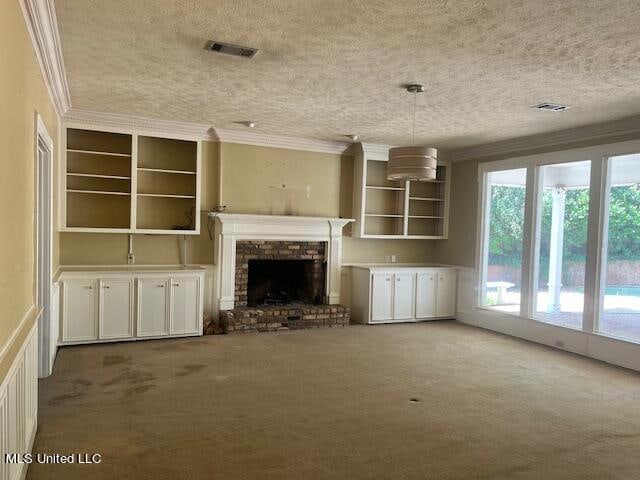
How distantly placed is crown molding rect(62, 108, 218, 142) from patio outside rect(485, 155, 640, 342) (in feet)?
13.8

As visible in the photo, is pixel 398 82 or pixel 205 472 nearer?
pixel 205 472

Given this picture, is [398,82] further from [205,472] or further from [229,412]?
[205,472]

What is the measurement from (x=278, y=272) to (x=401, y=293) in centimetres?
182

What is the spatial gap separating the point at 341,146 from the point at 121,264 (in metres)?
3.42

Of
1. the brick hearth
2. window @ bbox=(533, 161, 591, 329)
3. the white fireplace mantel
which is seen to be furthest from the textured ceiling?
the brick hearth

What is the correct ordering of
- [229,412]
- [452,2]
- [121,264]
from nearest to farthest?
1. [452,2]
2. [229,412]
3. [121,264]

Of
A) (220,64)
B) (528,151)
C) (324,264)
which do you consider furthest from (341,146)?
(220,64)

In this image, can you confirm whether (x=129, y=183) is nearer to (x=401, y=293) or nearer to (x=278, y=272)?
(x=278, y=272)

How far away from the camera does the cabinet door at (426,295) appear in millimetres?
7590

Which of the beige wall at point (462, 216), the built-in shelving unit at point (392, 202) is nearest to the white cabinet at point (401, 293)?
the beige wall at point (462, 216)

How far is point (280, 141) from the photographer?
7.03 meters

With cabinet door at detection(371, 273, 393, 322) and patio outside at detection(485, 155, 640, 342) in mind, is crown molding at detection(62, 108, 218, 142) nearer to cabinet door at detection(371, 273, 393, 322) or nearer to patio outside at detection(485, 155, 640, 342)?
cabinet door at detection(371, 273, 393, 322)

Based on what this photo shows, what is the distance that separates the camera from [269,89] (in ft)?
15.1

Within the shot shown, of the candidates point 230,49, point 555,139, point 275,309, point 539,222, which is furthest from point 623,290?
point 230,49
